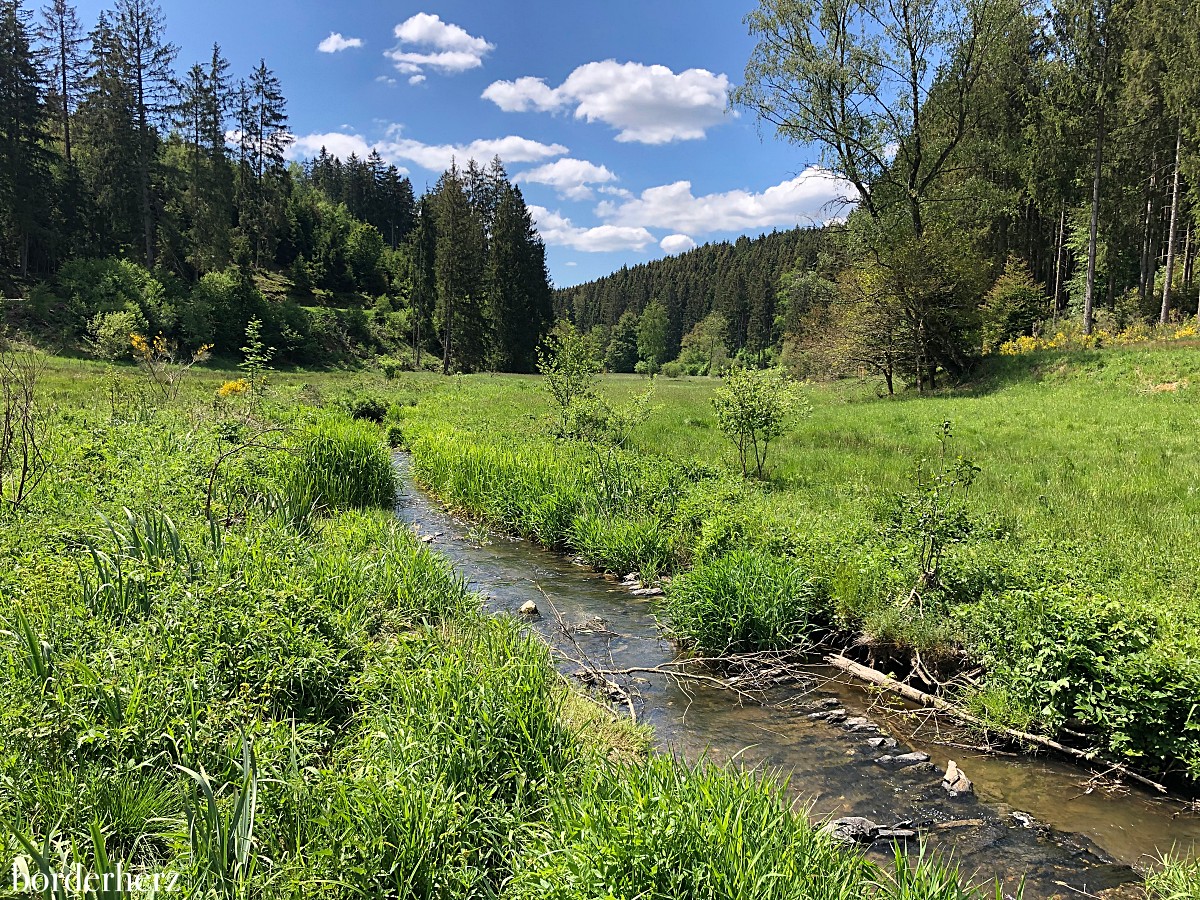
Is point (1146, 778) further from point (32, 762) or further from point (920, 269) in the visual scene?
point (920, 269)

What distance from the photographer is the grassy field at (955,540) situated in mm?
5074

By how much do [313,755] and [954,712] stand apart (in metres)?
5.36

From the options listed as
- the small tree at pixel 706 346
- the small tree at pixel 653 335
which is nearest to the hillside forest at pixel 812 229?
the small tree at pixel 706 346

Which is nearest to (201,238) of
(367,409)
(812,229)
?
(367,409)

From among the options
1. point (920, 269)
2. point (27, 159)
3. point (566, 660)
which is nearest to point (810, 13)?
point (920, 269)

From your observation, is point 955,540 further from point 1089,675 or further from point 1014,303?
point 1014,303

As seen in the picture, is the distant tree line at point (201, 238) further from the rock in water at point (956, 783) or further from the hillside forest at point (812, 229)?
the rock in water at point (956, 783)

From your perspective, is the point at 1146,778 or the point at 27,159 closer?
the point at 1146,778

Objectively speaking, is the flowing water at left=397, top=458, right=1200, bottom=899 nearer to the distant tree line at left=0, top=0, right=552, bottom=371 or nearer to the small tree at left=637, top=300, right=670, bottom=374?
the distant tree line at left=0, top=0, right=552, bottom=371

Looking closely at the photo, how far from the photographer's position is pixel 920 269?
2581cm

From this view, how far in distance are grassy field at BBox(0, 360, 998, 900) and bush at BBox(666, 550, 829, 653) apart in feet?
7.19

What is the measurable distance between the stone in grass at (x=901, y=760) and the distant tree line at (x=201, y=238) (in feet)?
102

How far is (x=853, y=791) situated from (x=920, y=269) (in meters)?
25.9

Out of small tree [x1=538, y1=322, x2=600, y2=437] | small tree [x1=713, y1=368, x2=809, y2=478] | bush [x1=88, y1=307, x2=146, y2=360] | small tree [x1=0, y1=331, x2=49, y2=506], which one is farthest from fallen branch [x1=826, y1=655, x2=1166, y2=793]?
bush [x1=88, y1=307, x2=146, y2=360]
